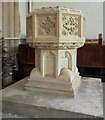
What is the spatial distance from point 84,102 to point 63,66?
0.35 meters

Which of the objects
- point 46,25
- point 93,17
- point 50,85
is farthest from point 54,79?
point 93,17

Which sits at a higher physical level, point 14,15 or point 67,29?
point 14,15

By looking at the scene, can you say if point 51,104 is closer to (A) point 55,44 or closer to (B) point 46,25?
(A) point 55,44

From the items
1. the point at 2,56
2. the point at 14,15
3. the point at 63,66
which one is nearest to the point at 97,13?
the point at 14,15

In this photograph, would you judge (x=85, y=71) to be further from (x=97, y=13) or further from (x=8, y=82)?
(x=8, y=82)

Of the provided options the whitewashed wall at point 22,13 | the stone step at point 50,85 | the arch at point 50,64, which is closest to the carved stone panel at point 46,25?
the arch at point 50,64

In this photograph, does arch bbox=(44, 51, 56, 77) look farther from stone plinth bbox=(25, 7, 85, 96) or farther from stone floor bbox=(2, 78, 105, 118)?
stone floor bbox=(2, 78, 105, 118)

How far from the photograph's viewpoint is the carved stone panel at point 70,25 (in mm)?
1017

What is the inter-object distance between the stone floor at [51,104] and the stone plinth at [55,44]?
0.09 metres

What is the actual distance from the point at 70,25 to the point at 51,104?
59 centimetres

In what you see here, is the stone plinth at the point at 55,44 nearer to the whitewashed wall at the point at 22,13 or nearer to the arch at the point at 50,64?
the arch at the point at 50,64

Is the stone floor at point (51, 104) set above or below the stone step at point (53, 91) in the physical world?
below

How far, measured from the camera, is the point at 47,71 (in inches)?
45.3

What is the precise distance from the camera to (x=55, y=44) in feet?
3.36
